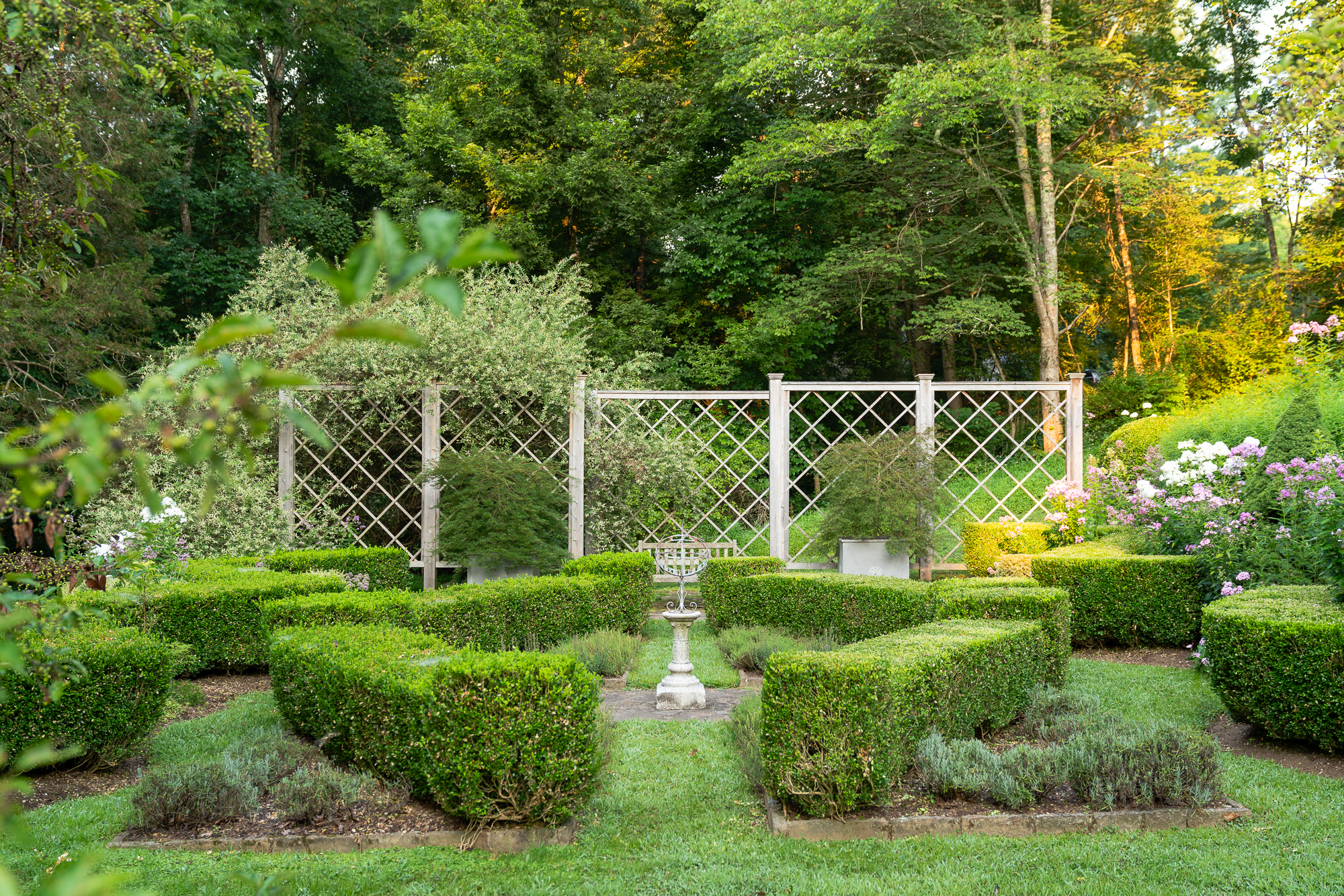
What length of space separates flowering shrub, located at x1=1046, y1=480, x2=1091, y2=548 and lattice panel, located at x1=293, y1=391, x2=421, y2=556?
260 inches

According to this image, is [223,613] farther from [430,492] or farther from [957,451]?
[957,451]

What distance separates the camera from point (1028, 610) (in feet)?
18.7

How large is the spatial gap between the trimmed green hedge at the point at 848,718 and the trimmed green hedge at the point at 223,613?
12.7 feet

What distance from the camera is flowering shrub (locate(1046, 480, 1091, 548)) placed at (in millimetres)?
9133

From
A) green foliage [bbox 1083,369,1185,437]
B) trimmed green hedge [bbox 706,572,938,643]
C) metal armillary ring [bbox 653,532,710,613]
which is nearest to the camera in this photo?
metal armillary ring [bbox 653,532,710,613]

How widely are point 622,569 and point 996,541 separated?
387 cm

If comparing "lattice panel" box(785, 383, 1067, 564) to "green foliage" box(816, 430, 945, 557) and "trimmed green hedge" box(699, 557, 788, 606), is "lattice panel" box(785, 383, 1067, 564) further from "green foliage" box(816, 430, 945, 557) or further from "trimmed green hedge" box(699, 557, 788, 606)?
"trimmed green hedge" box(699, 557, 788, 606)

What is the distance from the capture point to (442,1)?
15906 millimetres

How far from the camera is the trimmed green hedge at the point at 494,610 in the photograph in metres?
5.62

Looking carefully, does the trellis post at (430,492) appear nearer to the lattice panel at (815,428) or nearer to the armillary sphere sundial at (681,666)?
the armillary sphere sundial at (681,666)

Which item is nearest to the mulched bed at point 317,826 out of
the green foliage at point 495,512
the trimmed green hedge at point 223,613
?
the trimmed green hedge at point 223,613

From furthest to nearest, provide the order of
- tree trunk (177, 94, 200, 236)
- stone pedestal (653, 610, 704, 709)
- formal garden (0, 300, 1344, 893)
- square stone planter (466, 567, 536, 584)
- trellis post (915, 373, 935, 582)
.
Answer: tree trunk (177, 94, 200, 236) < trellis post (915, 373, 935, 582) < square stone planter (466, 567, 536, 584) < stone pedestal (653, 610, 704, 709) < formal garden (0, 300, 1344, 893)

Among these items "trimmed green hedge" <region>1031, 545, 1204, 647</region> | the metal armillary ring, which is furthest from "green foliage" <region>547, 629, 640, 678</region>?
"trimmed green hedge" <region>1031, 545, 1204, 647</region>

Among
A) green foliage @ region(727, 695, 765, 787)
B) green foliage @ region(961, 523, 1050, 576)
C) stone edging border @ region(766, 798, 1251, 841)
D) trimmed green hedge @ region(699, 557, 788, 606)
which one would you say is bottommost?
stone edging border @ region(766, 798, 1251, 841)
